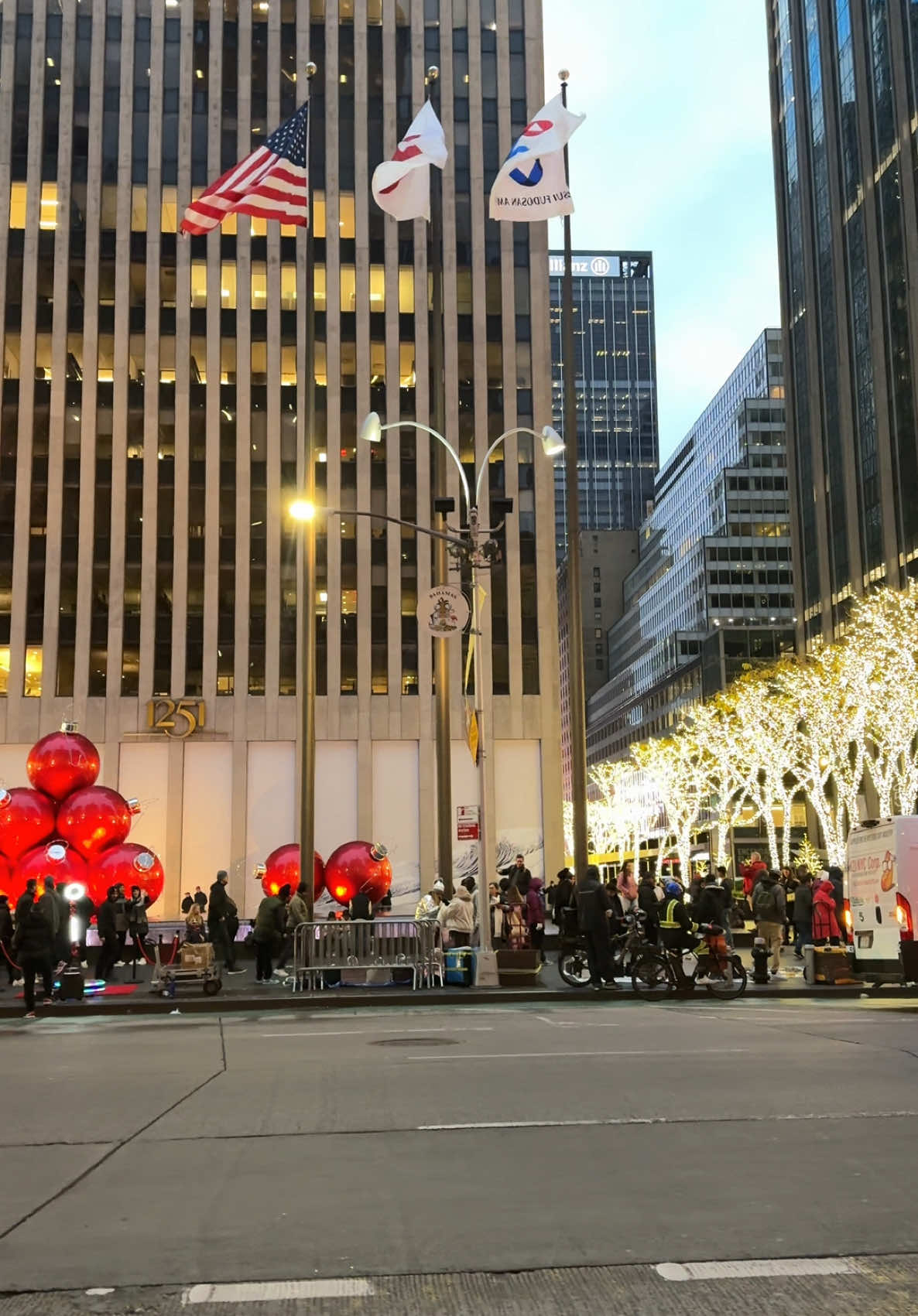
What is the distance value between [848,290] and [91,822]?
236 feet

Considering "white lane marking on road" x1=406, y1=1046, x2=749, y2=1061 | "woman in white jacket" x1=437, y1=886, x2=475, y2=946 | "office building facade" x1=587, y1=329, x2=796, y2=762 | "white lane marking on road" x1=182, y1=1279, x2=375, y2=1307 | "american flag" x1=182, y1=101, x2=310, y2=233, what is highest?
"office building facade" x1=587, y1=329, x2=796, y2=762

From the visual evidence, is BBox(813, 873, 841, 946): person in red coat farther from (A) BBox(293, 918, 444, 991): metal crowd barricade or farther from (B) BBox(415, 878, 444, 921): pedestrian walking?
(A) BBox(293, 918, 444, 991): metal crowd barricade

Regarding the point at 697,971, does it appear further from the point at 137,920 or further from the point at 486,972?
the point at 137,920

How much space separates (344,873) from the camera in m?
31.8

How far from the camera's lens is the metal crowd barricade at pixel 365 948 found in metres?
21.2

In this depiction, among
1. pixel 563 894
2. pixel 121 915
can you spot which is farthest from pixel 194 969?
pixel 563 894

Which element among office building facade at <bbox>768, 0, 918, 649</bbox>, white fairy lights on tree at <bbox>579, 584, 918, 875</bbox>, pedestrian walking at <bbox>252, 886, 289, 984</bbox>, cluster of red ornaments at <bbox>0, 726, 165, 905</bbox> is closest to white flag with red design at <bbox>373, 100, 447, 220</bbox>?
pedestrian walking at <bbox>252, 886, 289, 984</bbox>

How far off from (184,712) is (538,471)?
56.2ft

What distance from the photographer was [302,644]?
28719 mm

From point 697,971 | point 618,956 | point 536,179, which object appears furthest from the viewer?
point 536,179

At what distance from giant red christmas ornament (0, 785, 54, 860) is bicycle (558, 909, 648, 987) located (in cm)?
1229

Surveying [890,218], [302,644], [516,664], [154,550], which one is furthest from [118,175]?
[890,218]

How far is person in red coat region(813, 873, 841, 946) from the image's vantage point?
79.0 feet

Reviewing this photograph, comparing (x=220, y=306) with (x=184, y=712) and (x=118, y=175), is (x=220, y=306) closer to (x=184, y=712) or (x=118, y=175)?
(x=118, y=175)
